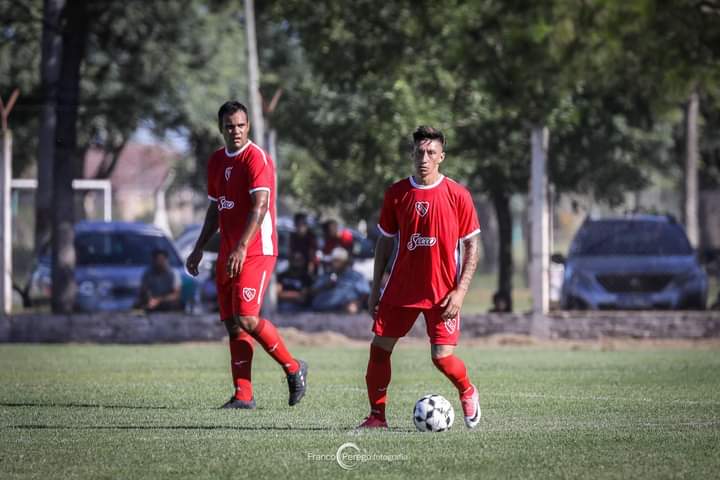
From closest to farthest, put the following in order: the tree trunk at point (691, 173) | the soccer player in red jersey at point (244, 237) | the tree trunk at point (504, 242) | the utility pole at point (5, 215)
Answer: the soccer player in red jersey at point (244, 237) → the utility pole at point (5, 215) → the tree trunk at point (504, 242) → the tree trunk at point (691, 173)

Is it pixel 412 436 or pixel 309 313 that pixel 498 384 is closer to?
pixel 412 436

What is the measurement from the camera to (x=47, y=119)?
2164cm

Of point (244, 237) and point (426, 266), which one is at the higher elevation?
Answer: point (244, 237)

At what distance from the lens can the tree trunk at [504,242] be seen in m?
22.8

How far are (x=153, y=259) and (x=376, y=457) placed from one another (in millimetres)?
14169

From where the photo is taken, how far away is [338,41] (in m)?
25.1

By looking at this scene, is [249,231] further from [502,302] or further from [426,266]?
[502,302]

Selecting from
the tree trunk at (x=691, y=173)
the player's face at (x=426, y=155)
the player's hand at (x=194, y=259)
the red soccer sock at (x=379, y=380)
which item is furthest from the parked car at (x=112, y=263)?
the player's face at (x=426, y=155)

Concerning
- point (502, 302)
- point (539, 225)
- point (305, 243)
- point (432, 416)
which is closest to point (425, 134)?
point (432, 416)

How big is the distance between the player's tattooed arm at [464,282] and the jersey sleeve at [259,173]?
75.6 inches

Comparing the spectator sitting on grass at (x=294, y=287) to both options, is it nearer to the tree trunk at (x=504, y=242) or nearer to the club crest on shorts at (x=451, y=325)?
the tree trunk at (x=504, y=242)

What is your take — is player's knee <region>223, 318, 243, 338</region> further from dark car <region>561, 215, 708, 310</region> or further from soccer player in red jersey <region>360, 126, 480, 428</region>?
dark car <region>561, 215, 708, 310</region>

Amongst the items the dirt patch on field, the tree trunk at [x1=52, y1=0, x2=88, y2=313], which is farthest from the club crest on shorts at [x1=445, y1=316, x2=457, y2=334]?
the tree trunk at [x1=52, y1=0, x2=88, y2=313]

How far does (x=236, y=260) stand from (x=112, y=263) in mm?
12544
